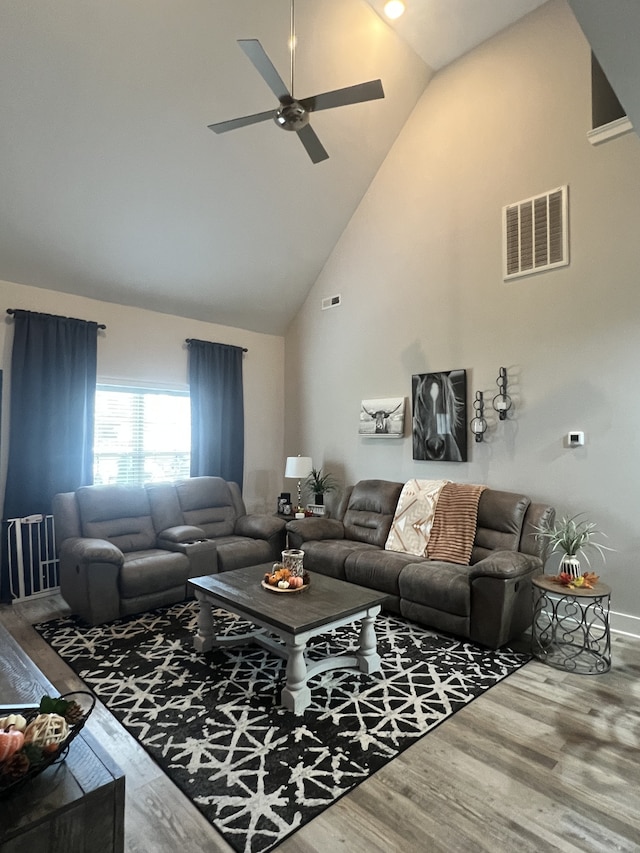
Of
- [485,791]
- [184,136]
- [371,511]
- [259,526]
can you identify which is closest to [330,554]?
[371,511]

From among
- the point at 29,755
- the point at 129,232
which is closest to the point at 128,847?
the point at 29,755

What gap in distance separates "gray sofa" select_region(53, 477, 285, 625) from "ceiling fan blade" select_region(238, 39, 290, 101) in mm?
3338

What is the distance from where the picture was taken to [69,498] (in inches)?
162

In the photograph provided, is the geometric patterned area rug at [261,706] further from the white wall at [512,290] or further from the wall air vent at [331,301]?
the wall air vent at [331,301]

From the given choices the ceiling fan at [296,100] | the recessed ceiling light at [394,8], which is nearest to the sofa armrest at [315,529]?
the ceiling fan at [296,100]

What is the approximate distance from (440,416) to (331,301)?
7.02ft

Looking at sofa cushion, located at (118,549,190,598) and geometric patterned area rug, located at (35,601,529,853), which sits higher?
sofa cushion, located at (118,549,190,598)

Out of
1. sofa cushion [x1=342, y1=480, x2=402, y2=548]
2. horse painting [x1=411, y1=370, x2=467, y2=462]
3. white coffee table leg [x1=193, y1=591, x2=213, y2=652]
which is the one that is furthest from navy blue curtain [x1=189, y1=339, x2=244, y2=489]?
white coffee table leg [x1=193, y1=591, x2=213, y2=652]

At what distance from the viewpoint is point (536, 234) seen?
398cm

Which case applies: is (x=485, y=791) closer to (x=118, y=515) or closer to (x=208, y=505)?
(x=118, y=515)

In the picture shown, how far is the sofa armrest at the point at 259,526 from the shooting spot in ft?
15.6

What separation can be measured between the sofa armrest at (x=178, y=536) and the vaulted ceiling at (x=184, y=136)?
2485 millimetres

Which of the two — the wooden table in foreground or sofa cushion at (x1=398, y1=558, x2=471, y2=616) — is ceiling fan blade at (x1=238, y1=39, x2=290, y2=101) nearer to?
the wooden table in foreground

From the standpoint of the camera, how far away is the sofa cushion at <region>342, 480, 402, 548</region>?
4493 mm
